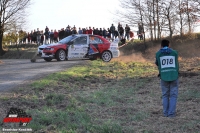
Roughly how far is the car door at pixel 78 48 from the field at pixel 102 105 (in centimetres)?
847

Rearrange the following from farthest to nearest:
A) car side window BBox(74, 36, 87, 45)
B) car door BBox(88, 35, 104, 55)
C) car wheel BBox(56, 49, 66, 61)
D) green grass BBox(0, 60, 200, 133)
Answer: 1. car door BBox(88, 35, 104, 55)
2. car side window BBox(74, 36, 87, 45)
3. car wheel BBox(56, 49, 66, 61)
4. green grass BBox(0, 60, 200, 133)

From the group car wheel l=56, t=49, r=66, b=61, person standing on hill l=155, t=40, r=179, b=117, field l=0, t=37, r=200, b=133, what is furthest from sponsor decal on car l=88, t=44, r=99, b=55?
person standing on hill l=155, t=40, r=179, b=117

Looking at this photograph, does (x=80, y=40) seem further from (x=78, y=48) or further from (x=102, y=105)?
(x=102, y=105)

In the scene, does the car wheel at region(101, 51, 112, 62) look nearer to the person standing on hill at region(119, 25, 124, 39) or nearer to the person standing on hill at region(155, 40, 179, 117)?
the person standing on hill at region(119, 25, 124, 39)

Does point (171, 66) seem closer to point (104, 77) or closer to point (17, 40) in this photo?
point (104, 77)

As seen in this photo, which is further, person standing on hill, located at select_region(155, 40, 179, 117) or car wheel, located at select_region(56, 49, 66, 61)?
car wheel, located at select_region(56, 49, 66, 61)

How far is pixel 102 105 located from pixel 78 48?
14647 mm

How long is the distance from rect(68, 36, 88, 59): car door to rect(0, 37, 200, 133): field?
8465 mm

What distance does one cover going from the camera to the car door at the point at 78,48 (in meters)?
24.9

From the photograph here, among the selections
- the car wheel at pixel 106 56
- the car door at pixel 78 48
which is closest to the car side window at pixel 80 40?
the car door at pixel 78 48

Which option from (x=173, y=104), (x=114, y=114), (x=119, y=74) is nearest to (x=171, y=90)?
(x=173, y=104)

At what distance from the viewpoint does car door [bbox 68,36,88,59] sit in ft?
81.7

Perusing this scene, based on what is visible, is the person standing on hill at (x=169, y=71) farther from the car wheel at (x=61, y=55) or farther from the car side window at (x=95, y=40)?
the car side window at (x=95, y=40)

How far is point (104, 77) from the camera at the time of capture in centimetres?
1702
